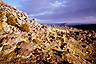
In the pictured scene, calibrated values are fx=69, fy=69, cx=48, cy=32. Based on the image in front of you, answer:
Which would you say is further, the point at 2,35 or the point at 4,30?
the point at 4,30

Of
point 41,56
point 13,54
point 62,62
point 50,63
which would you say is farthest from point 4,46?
point 62,62

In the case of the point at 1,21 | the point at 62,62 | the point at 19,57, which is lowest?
the point at 62,62

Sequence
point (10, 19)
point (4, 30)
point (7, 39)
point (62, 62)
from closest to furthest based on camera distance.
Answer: point (62, 62)
point (7, 39)
point (4, 30)
point (10, 19)

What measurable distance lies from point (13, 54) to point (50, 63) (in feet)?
17.0

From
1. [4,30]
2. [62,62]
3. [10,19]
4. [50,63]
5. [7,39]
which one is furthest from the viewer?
[10,19]

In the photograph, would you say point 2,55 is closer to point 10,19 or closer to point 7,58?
point 7,58

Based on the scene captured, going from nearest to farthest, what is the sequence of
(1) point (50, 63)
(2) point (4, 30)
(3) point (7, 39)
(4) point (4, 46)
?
(1) point (50, 63)
(4) point (4, 46)
(3) point (7, 39)
(2) point (4, 30)

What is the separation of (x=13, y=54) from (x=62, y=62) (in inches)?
265

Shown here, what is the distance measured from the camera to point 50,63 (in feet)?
28.3

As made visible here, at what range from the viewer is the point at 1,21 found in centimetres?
1330

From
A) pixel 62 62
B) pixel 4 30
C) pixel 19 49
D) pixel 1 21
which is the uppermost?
pixel 1 21

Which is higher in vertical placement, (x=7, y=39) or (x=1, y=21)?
(x=1, y=21)

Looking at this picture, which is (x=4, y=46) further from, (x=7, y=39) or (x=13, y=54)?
(x=13, y=54)

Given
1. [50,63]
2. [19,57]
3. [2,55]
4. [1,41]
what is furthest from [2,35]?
[50,63]
